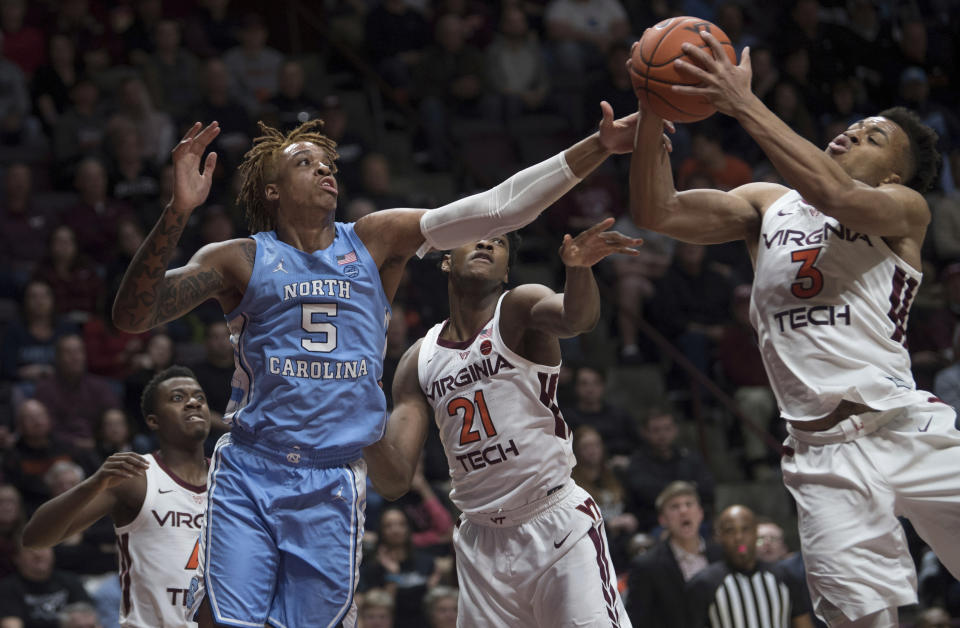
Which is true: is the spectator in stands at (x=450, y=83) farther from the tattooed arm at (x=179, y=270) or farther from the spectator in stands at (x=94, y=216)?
the tattooed arm at (x=179, y=270)

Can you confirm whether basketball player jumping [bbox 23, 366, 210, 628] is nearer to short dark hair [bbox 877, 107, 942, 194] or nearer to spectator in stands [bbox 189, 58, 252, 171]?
short dark hair [bbox 877, 107, 942, 194]

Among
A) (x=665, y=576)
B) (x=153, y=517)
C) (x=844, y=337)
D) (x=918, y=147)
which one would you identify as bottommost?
(x=665, y=576)

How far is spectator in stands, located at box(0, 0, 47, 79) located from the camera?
12570 millimetres

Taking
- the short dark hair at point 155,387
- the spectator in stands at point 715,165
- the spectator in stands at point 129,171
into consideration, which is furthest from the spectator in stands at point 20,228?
the spectator in stands at point 715,165

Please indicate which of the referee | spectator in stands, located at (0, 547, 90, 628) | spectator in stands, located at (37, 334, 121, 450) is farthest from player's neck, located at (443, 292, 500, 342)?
spectator in stands, located at (37, 334, 121, 450)

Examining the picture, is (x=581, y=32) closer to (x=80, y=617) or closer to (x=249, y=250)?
(x=80, y=617)

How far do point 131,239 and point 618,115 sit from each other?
4810mm

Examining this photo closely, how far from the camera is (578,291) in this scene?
509 centimetres

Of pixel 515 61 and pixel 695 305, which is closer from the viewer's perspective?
pixel 695 305

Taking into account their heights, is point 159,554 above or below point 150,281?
below

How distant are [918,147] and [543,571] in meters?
2.34

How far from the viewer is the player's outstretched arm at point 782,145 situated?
15.2 ft

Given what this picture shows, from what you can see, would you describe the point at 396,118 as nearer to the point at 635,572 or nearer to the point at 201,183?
the point at 635,572

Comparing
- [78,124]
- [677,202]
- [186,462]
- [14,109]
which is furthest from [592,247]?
[14,109]
